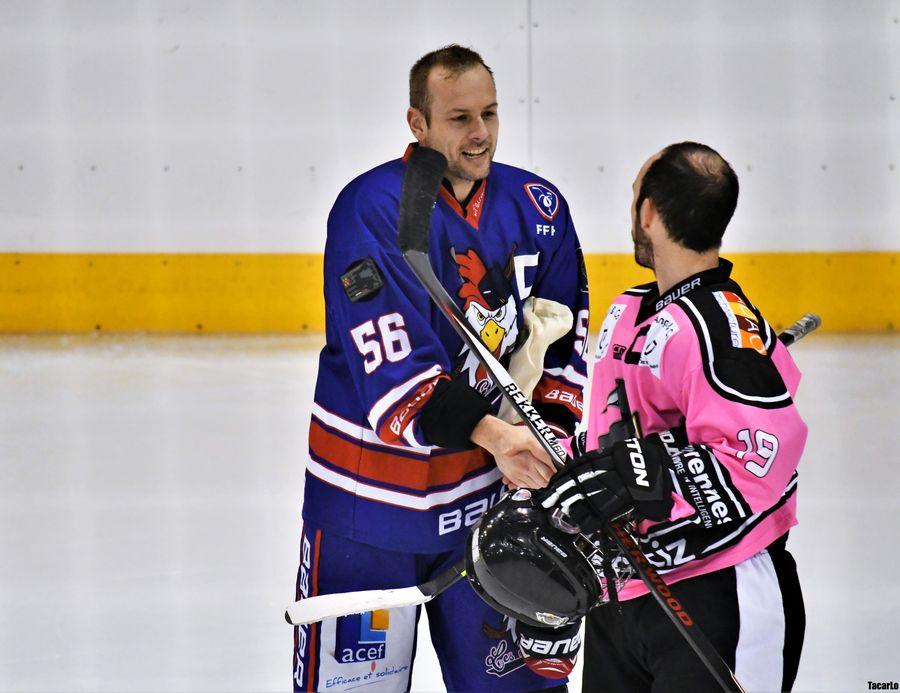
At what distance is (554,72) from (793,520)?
3.95 meters

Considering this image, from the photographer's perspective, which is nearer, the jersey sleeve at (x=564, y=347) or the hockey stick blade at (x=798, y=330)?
the hockey stick blade at (x=798, y=330)

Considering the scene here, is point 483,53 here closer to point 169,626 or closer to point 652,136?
point 652,136

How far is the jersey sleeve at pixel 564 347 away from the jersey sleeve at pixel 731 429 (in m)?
0.45

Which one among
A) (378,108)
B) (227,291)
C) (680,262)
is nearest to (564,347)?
(680,262)

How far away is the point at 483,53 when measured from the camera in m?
4.99

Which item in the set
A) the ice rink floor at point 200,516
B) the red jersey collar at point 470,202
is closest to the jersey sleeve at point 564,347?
the red jersey collar at point 470,202

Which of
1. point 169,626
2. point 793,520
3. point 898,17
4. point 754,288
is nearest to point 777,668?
point 793,520

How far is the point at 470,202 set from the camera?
1.61m

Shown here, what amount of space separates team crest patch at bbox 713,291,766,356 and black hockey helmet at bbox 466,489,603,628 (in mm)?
265

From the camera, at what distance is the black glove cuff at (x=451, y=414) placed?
1465 mm

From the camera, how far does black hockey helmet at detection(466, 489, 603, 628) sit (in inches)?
50.7

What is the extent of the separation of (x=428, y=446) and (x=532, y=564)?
0.87 ft

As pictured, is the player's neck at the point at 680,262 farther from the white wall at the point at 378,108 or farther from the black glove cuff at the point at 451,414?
the white wall at the point at 378,108

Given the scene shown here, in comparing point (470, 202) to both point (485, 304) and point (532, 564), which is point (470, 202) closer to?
point (485, 304)
